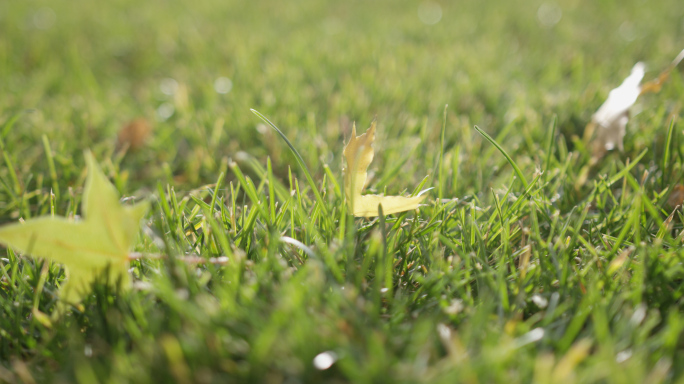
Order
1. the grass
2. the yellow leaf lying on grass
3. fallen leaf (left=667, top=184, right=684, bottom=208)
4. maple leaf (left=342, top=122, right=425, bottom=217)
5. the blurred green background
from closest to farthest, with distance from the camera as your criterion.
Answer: the grass → maple leaf (left=342, top=122, right=425, bottom=217) → fallen leaf (left=667, top=184, right=684, bottom=208) → the yellow leaf lying on grass → the blurred green background

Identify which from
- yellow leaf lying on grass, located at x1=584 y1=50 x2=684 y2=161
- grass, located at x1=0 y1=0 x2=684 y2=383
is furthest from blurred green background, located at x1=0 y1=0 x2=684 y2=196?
yellow leaf lying on grass, located at x1=584 y1=50 x2=684 y2=161

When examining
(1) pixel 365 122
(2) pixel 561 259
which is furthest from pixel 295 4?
(2) pixel 561 259

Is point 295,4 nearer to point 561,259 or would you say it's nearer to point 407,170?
point 407,170

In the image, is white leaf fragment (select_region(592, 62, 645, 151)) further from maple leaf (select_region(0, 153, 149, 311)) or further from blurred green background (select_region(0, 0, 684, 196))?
maple leaf (select_region(0, 153, 149, 311))

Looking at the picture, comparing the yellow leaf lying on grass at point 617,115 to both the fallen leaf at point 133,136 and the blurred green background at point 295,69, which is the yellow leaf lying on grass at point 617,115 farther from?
the fallen leaf at point 133,136

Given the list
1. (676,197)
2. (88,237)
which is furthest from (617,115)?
(88,237)

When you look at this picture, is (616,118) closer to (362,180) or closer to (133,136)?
(362,180)
